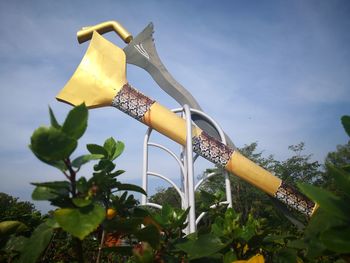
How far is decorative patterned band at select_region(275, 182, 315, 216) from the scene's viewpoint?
14.1ft

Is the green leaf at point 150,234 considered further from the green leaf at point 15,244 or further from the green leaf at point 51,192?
the green leaf at point 15,244

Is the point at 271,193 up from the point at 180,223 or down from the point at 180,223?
up

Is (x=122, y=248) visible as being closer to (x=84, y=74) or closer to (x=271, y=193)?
(x=84, y=74)

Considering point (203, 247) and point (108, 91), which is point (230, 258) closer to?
point (203, 247)

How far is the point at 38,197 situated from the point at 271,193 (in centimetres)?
425

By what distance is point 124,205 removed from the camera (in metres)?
0.87

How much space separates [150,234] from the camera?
2.14 feet

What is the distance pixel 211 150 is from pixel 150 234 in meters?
3.41

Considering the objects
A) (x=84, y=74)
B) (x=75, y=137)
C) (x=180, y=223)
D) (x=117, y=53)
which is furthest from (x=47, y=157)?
(x=117, y=53)

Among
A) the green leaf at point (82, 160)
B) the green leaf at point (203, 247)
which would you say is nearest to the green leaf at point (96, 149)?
the green leaf at point (82, 160)

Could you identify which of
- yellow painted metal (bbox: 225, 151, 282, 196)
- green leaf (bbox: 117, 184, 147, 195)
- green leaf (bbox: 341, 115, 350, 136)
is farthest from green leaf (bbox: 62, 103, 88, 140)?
yellow painted metal (bbox: 225, 151, 282, 196)

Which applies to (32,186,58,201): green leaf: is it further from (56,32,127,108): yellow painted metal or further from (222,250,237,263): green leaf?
(56,32,127,108): yellow painted metal

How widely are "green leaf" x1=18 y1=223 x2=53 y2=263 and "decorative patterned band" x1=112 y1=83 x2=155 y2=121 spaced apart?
3.29 m

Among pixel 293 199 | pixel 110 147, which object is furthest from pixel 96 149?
pixel 293 199
